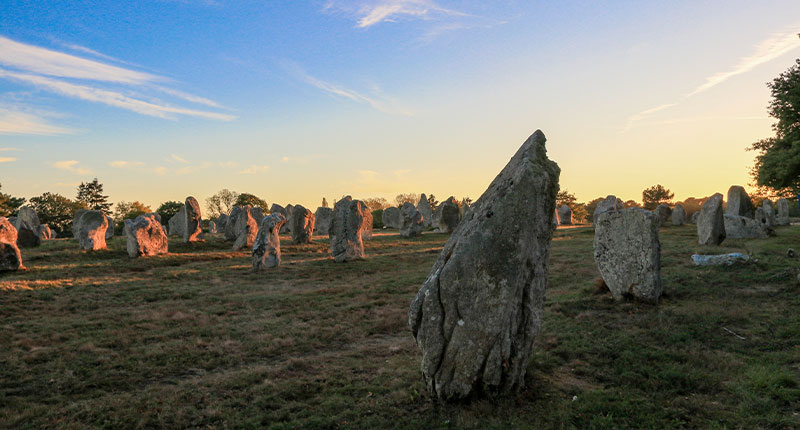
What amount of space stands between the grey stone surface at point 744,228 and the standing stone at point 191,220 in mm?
32309

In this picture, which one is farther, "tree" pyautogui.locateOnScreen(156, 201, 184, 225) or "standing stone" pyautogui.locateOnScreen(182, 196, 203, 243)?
"tree" pyautogui.locateOnScreen(156, 201, 184, 225)

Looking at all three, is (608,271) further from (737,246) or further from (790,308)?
(737,246)

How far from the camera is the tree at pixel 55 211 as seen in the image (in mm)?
52662

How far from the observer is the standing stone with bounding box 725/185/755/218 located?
26.2 metres

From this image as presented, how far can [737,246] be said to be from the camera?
65.9ft

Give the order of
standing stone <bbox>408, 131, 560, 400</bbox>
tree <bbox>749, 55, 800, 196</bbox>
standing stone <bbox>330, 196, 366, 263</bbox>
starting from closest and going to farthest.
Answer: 1. standing stone <bbox>408, 131, 560, 400</bbox>
2. tree <bbox>749, 55, 800, 196</bbox>
3. standing stone <bbox>330, 196, 366, 263</bbox>

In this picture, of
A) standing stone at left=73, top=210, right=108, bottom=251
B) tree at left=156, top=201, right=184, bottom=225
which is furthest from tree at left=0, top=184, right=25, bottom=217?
standing stone at left=73, top=210, right=108, bottom=251

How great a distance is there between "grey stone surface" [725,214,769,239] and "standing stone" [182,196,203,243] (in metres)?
32.3

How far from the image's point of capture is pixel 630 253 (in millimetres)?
11125

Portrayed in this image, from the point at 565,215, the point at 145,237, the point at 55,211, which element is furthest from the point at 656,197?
the point at 55,211

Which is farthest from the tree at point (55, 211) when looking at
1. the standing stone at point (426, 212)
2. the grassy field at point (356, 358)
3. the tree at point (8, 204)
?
the grassy field at point (356, 358)

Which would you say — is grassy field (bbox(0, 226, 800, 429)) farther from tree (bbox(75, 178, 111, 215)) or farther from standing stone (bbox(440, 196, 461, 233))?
tree (bbox(75, 178, 111, 215))

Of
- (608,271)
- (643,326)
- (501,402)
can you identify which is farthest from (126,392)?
(608,271)

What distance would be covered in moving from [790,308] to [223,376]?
482 inches
